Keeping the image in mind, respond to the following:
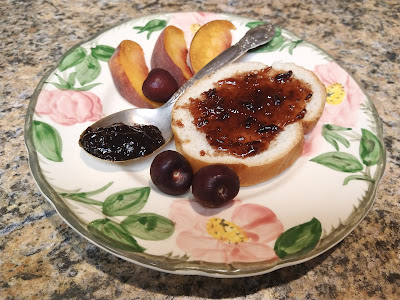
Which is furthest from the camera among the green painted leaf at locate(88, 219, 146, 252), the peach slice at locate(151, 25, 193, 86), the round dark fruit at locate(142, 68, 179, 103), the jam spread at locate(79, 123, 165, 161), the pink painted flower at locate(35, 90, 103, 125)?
the peach slice at locate(151, 25, 193, 86)

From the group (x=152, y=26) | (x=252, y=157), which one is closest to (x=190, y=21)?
(x=152, y=26)

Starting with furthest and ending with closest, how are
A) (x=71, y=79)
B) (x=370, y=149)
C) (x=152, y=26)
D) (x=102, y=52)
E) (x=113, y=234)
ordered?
(x=152, y=26) → (x=102, y=52) → (x=71, y=79) → (x=370, y=149) → (x=113, y=234)

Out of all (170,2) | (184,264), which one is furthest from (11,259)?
(170,2)

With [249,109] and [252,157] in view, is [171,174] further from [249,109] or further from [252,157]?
[249,109]

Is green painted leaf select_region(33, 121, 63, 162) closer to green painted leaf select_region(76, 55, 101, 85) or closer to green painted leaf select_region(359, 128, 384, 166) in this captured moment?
green painted leaf select_region(76, 55, 101, 85)

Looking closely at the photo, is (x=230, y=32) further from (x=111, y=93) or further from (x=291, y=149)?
(x=291, y=149)

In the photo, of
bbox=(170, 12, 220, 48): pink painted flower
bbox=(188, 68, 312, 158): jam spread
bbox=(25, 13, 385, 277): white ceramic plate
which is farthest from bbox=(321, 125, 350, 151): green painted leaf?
bbox=(170, 12, 220, 48): pink painted flower

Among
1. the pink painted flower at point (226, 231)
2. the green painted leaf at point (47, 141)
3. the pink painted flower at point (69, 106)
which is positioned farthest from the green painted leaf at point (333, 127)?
the green painted leaf at point (47, 141)
